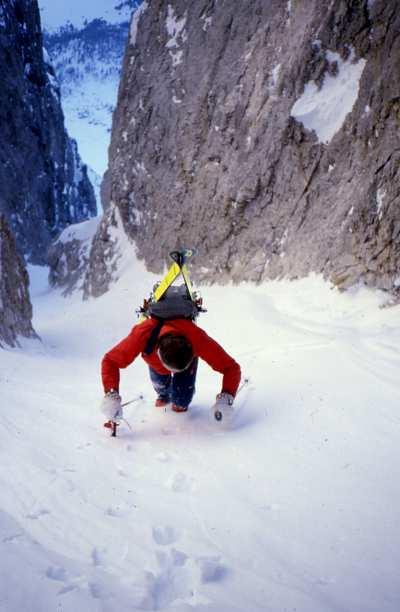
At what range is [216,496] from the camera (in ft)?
8.61

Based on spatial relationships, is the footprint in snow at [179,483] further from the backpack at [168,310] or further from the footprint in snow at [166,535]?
the backpack at [168,310]

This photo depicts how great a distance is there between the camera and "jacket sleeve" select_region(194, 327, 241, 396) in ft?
12.8

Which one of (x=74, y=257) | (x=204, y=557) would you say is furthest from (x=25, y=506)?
(x=74, y=257)

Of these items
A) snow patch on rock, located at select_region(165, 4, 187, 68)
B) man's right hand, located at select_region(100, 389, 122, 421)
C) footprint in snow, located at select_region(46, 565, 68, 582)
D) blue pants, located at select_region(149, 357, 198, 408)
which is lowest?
footprint in snow, located at select_region(46, 565, 68, 582)

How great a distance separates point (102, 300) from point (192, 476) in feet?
58.6

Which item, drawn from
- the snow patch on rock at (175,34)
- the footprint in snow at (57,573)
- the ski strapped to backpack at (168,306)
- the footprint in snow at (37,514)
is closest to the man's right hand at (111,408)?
the ski strapped to backpack at (168,306)

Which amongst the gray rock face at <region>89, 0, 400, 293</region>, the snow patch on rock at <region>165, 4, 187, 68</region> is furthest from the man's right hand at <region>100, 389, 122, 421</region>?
the snow patch on rock at <region>165, 4, 187, 68</region>

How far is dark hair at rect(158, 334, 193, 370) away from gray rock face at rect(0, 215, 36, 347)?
595 cm

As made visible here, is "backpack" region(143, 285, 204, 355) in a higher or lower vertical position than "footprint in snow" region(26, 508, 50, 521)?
higher

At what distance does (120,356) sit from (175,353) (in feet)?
1.90

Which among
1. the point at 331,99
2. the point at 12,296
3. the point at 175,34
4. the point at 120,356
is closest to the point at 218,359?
the point at 120,356

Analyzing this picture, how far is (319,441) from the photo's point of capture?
3.23 meters

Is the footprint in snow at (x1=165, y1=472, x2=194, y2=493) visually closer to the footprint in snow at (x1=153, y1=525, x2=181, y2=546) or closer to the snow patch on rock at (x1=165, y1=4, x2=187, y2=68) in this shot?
the footprint in snow at (x1=153, y1=525, x2=181, y2=546)

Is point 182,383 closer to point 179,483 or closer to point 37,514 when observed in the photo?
point 179,483
